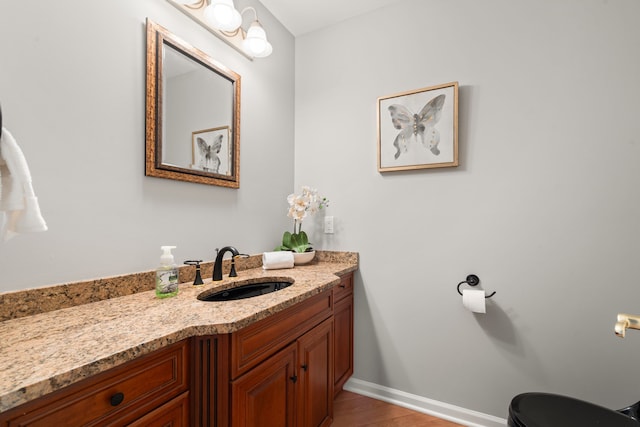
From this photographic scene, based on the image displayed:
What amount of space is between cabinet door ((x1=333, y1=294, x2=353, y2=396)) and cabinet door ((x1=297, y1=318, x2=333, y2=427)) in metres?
0.24

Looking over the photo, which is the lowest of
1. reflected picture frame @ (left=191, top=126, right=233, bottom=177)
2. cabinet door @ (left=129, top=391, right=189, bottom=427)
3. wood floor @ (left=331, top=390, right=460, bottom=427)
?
wood floor @ (left=331, top=390, right=460, bottom=427)

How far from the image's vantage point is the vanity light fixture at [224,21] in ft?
4.60

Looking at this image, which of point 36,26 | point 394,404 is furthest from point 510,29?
point 394,404

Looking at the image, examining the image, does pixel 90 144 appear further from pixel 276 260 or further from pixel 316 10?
pixel 316 10

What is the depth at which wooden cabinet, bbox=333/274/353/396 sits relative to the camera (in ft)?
5.86

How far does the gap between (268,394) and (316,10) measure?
230cm

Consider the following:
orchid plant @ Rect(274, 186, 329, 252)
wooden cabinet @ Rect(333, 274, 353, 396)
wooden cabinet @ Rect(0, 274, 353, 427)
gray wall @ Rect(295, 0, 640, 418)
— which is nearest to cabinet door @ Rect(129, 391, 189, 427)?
wooden cabinet @ Rect(0, 274, 353, 427)

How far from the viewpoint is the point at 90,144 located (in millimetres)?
1069

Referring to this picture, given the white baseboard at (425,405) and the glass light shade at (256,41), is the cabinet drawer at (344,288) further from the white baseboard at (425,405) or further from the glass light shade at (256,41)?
the glass light shade at (256,41)

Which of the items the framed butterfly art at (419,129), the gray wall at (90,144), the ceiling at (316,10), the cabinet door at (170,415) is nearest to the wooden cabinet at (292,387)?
the cabinet door at (170,415)

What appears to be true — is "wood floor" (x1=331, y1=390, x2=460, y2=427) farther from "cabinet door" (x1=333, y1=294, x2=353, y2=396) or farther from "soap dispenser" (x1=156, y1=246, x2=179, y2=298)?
"soap dispenser" (x1=156, y1=246, x2=179, y2=298)

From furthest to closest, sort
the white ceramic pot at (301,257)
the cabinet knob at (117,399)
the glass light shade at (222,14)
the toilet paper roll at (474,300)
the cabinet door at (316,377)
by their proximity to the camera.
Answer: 1. the white ceramic pot at (301,257)
2. the toilet paper roll at (474,300)
3. the glass light shade at (222,14)
4. the cabinet door at (316,377)
5. the cabinet knob at (117,399)

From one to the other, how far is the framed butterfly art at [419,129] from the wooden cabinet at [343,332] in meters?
0.84

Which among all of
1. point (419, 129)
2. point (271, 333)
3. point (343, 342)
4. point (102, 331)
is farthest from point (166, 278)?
point (419, 129)
